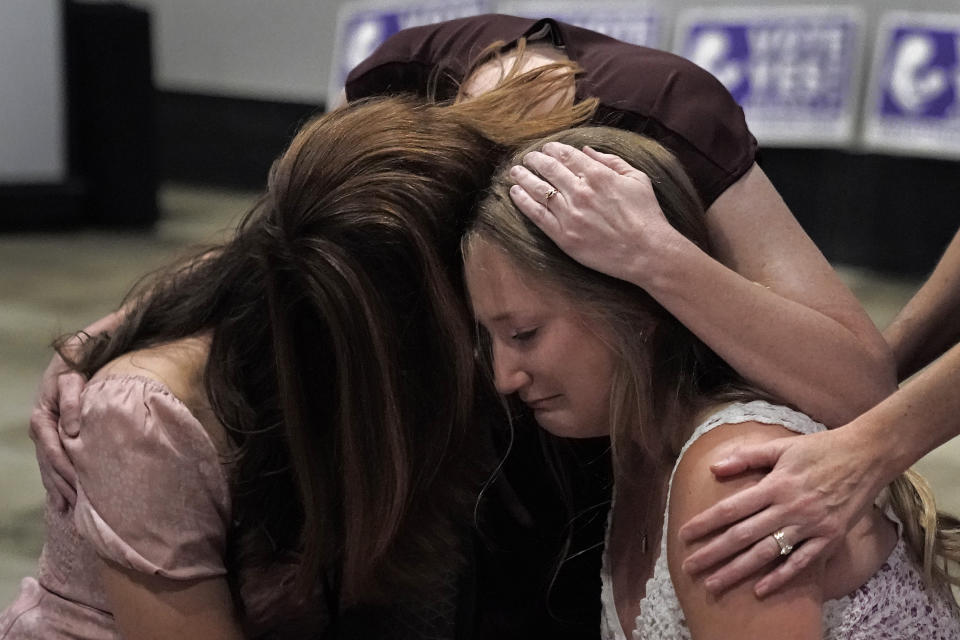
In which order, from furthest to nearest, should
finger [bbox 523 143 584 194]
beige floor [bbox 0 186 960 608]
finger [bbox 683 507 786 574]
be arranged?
1. beige floor [bbox 0 186 960 608]
2. finger [bbox 523 143 584 194]
3. finger [bbox 683 507 786 574]

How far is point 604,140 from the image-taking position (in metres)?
1.45

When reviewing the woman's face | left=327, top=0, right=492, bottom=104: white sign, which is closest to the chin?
the woman's face

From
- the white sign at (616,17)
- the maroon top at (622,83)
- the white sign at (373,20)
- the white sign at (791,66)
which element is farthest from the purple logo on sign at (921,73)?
the maroon top at (622,83)

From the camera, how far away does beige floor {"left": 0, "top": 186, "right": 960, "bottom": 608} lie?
121 inches

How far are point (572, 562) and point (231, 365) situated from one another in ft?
2.04

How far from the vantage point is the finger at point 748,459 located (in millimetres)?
1295

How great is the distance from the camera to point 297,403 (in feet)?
4.86

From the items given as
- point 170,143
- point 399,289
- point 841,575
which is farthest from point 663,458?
point 170,143

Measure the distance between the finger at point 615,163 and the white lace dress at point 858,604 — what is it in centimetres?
26

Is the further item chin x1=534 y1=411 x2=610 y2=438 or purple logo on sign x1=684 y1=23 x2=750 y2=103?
purple logo on sign x1=684 y1=23 x2=750 y2=103

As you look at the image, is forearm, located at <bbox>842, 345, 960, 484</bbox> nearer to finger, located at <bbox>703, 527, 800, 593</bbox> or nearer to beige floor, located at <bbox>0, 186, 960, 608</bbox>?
finger, located at <bbox>703, 527, 800, 593</bbox>

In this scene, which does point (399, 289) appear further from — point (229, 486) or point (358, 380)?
point (229, 486)

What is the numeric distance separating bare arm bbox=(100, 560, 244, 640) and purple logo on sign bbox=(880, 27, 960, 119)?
4.40 metres

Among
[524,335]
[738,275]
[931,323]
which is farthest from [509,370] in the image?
[931,323]
